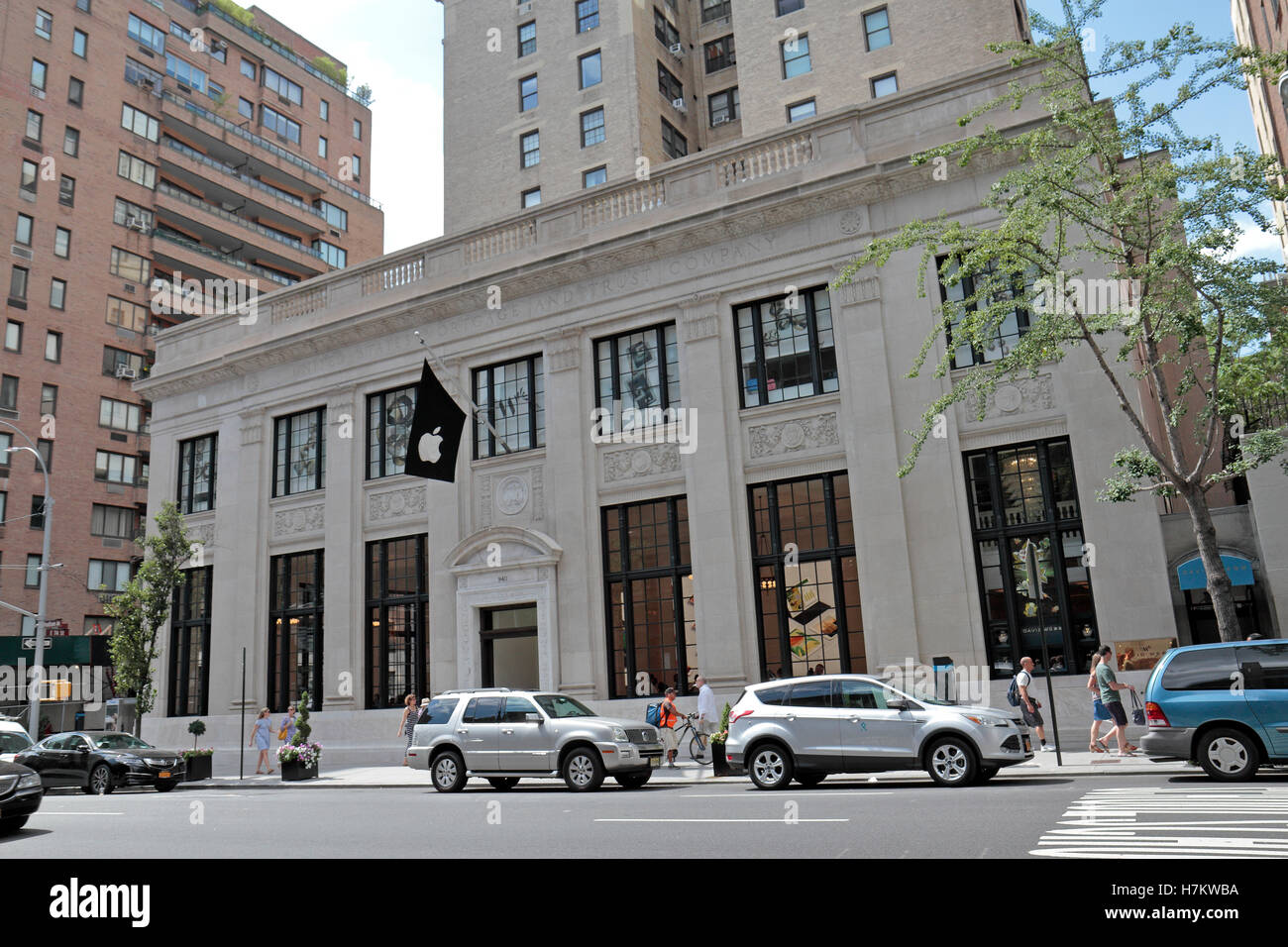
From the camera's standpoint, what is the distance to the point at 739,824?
10469 millimetres

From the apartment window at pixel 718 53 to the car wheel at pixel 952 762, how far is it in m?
33.7

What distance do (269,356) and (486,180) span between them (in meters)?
12.1

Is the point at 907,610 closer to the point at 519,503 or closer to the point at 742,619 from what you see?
the point at 742,619

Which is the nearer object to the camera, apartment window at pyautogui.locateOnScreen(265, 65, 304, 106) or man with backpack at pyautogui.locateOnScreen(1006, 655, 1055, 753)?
man with backpack at pyautogui.locateOnScreen(1006, 655, 1055, 753)

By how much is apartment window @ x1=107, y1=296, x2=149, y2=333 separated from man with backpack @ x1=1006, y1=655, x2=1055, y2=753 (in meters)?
53.8

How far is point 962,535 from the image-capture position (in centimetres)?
2062

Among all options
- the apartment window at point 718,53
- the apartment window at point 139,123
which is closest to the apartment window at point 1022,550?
the apartment window at point 718,53

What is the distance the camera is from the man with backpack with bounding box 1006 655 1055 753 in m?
17.6

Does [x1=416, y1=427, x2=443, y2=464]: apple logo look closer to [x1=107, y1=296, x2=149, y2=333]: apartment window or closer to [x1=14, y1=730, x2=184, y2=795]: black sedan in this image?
[x1=14, y1=730, x2=184, y2=795]: black sedan

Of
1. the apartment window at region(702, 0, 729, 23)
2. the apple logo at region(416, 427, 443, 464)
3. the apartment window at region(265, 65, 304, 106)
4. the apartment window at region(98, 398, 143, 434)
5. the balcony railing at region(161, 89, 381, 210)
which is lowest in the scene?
the apple logo at region(416, 427, 443, 464)

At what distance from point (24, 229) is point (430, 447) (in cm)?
4084

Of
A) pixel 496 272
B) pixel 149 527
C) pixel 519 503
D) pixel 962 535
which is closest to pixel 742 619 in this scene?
pixel 962 535

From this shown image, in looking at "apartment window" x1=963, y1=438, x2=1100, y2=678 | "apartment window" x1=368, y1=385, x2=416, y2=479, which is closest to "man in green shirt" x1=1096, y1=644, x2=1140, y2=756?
"apartment window" x1=963, y1=438, x2=1100, y2=678

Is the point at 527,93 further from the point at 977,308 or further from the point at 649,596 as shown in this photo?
the point at 977,308
